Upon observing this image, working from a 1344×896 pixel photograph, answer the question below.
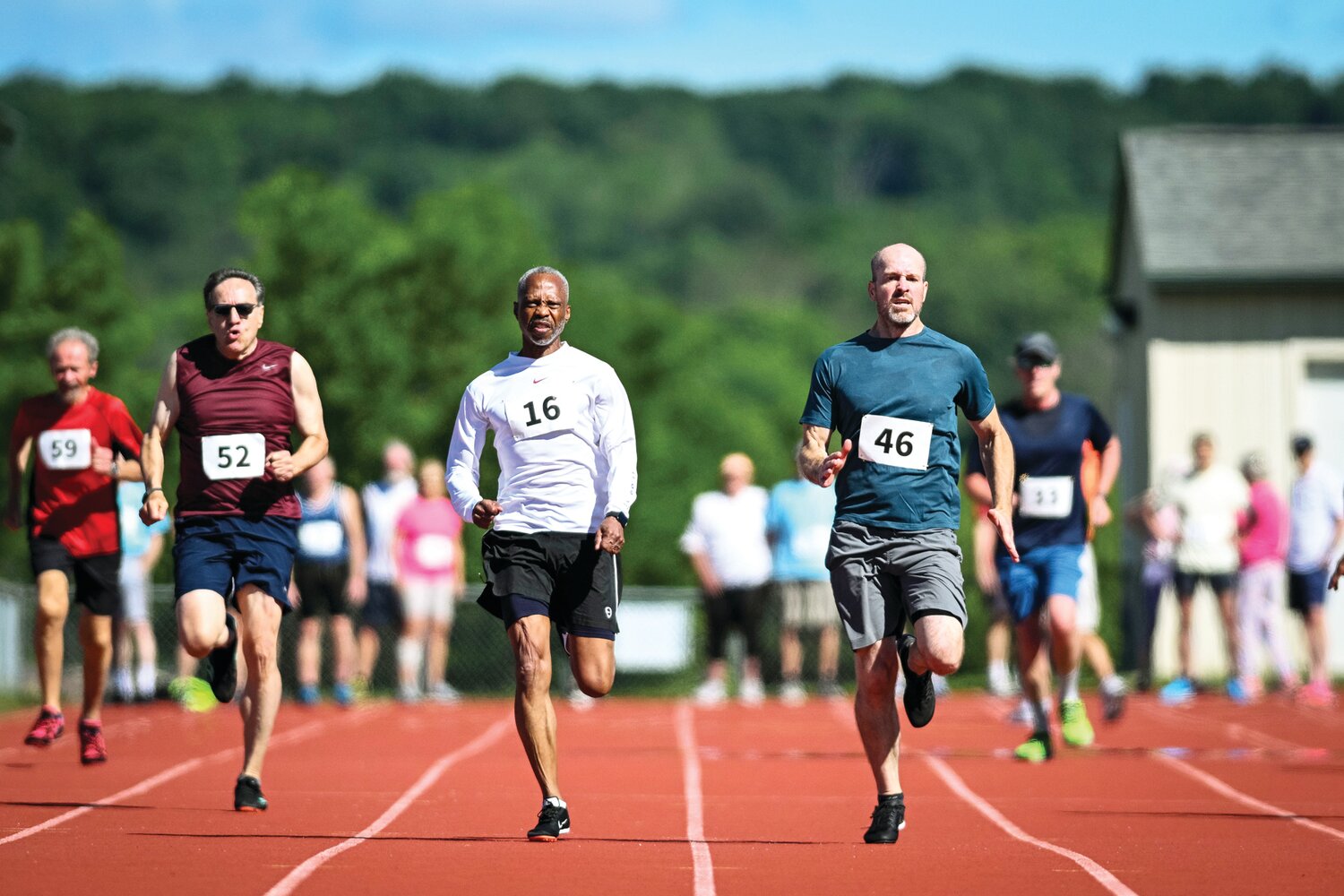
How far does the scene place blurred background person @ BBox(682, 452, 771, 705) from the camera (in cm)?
1992

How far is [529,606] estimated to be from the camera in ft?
26.6

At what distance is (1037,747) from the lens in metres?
12.1

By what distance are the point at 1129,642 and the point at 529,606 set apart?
18.5 meters

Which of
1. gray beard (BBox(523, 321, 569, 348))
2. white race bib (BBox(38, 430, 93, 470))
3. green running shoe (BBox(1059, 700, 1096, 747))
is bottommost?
green running shoe (BBox(1059, 700, 1096, 747))

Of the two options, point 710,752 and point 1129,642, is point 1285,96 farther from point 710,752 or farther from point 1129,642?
point 710,752

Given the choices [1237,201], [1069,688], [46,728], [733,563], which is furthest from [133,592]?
[1237,201]

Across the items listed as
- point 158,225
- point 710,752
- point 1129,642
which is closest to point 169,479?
point 1129,642

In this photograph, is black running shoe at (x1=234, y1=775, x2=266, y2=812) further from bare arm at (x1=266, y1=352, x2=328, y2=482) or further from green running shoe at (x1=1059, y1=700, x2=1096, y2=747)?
green running shoe at (x1=1059, y1=700, x2=1096, y2=747)

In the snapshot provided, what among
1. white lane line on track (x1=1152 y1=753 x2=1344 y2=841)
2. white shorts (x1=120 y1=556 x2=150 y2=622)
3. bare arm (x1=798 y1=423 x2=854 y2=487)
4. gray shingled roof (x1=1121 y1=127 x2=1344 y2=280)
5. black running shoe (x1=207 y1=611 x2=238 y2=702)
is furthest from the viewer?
gray shingled roof (x1=1121 y1=127 x2=1344 y2=280)

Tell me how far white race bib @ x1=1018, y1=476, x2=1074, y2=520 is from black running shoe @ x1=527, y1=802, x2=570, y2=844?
456 cm

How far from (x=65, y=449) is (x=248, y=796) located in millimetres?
2968

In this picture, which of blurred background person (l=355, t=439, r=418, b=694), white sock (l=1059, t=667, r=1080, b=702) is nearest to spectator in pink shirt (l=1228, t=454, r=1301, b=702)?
white sock (l=1059, t=667, r=1080, b=702)

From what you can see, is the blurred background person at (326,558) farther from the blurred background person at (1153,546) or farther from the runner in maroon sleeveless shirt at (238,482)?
the runner in maroon sleeveless shirt at (238,482)

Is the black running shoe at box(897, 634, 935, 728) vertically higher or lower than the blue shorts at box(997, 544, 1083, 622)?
lower
